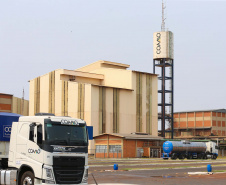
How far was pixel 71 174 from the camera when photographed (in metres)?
18.1

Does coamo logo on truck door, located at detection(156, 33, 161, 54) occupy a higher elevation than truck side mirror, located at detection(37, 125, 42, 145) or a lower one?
higher

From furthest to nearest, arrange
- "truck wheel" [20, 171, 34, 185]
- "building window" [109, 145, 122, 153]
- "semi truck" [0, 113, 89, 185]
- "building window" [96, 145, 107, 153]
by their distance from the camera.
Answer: "building window" [96, 145, 107, 153] < "building window" [109, 145, 122, 153] < "truck wheel" [20, 171, 34, 185] < "semi truck" [0, 113, 89, 185]

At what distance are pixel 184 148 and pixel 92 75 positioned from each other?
40924 millimetres

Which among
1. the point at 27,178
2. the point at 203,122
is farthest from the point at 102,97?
the point at 27,178

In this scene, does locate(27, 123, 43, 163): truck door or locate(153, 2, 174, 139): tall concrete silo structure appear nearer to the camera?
locate(27, 123, 43, 163): truck door

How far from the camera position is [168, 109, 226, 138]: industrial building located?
136250 mm

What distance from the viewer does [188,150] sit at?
8006 cm

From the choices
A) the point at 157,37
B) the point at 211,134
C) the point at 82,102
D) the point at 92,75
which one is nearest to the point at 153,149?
the point at 82,102

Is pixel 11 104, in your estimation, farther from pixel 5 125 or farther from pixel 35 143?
pixel 35 143

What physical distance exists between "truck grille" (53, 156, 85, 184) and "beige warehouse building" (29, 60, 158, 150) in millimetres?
77377

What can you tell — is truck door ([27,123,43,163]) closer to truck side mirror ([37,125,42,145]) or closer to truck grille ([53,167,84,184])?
truck side mirror ([37,125,42,145])

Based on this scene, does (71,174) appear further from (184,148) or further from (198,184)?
(184,148)

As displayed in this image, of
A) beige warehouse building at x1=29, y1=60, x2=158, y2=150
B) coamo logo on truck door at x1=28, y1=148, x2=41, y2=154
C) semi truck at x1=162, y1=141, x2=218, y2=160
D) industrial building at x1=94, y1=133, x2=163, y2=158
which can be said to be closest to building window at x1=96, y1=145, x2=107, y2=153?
industrial building at x1=94, y1=133, x2=163, y2=158

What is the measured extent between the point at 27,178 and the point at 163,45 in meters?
102
